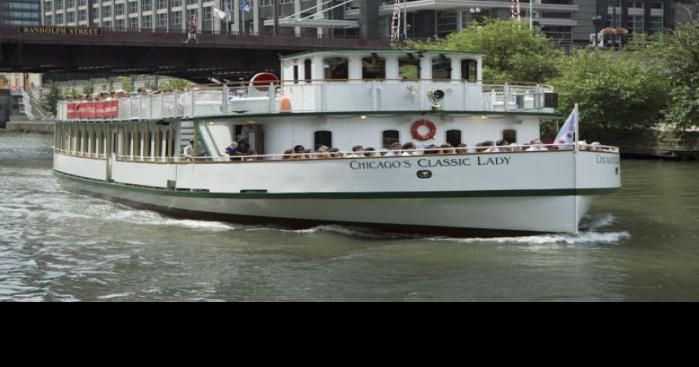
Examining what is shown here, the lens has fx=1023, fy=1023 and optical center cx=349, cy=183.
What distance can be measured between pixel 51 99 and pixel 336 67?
4825 inches

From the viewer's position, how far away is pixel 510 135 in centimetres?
2425

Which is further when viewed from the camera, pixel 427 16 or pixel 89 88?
pixel 89 88

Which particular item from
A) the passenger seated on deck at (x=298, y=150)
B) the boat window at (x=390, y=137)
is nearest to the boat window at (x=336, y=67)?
the boat window at (x=390, y=137)

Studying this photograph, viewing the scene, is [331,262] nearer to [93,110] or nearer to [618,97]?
[93,110]

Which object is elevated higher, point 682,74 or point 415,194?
point 682,74

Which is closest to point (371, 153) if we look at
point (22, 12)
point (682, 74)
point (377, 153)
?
point (377, 153)

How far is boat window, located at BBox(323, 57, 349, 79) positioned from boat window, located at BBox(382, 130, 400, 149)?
1692mm

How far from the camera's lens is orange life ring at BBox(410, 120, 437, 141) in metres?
23.2

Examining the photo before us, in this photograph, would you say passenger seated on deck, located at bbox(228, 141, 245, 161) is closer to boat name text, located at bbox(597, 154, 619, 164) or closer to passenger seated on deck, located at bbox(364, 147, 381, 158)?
passenger seated on deck, located at bbox(364, 147, 381, 158)

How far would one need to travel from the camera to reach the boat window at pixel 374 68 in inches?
934

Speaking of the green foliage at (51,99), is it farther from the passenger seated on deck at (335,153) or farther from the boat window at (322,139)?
the passenger seated on deck at (335,153)
